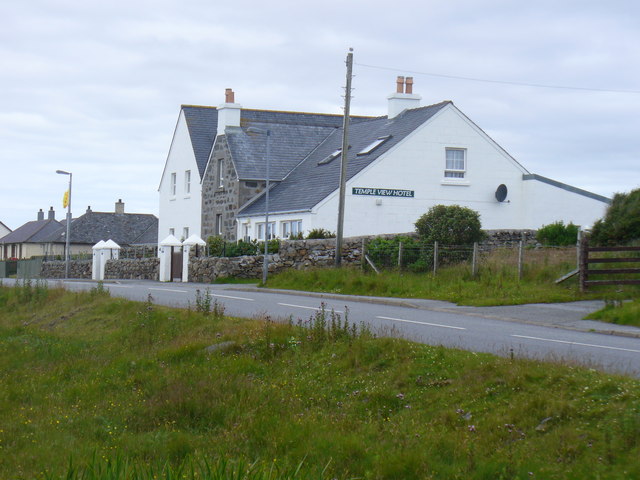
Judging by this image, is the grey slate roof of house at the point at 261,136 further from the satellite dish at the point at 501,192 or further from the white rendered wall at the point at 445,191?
the satellite dish at the point at 501,192

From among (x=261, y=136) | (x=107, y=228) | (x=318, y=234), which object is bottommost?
(x=318, y=234)

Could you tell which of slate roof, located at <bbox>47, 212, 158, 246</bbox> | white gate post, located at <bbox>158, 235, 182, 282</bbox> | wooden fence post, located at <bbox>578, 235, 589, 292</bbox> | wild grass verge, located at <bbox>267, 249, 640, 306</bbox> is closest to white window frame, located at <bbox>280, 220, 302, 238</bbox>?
white gate post, located at <bbox>158, 235, 182, 282</bbox>

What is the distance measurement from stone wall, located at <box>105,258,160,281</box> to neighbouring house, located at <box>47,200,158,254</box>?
129ft

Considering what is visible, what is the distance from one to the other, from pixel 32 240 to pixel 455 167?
224 ft

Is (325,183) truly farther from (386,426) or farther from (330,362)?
(386,426)

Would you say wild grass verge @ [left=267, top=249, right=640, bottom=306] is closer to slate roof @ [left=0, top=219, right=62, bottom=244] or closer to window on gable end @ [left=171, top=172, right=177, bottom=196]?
window on gable end @ [left=171, top=172, right=177, bottom=196]

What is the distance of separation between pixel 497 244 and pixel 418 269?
5764mm

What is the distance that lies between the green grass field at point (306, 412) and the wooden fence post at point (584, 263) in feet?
35.5

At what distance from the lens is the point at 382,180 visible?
1564 inches

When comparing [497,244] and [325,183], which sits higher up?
[325,183]

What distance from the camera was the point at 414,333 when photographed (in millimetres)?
14914

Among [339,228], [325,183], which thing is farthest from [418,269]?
[325,183]

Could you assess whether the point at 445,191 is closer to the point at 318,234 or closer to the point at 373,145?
the point at 373,145

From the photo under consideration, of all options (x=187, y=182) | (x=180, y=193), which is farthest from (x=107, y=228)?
(x=187, y=182)
